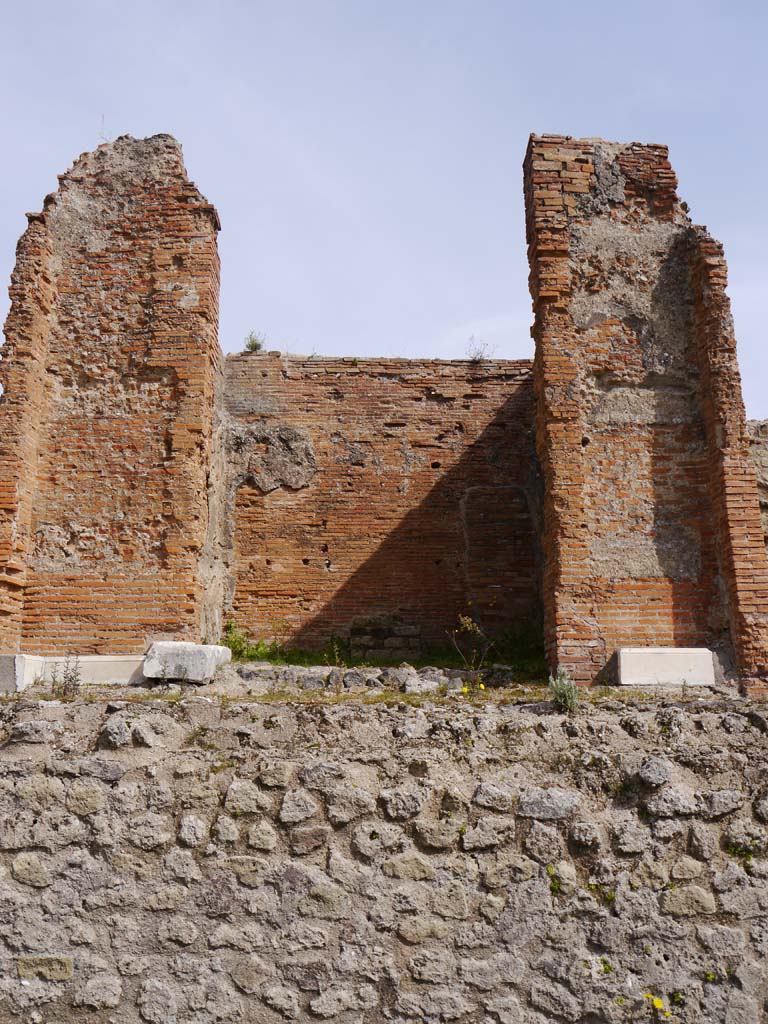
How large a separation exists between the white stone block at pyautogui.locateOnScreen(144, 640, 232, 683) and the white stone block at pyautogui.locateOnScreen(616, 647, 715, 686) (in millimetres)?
3122

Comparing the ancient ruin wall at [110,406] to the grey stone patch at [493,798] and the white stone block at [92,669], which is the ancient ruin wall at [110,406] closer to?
the white stone block at [92,669]

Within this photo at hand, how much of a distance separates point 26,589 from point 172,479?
1525 millimetres

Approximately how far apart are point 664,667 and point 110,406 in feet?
17.1

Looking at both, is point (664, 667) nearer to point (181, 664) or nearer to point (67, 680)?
point (181, 664)

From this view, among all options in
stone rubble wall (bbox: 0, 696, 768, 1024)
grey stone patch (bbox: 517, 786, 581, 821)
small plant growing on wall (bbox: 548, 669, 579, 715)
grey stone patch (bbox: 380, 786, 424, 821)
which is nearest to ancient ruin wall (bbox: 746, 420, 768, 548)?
stone rubble wall (bbox: 0, 696, 768, 1024)

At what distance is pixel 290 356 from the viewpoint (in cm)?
1056

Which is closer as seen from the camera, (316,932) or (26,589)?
(316,932)

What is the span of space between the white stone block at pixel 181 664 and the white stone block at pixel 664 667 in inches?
123

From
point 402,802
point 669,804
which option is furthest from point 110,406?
point 669,804

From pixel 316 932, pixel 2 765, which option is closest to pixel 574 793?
pixel 316 932

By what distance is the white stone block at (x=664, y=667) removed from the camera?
6617mm

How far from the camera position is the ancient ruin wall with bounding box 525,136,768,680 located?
22.9ft

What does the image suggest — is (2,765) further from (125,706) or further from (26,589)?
(26,589)

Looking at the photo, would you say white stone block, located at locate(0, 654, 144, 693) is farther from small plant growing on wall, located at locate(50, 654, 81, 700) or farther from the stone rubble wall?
the stone rubble wall
